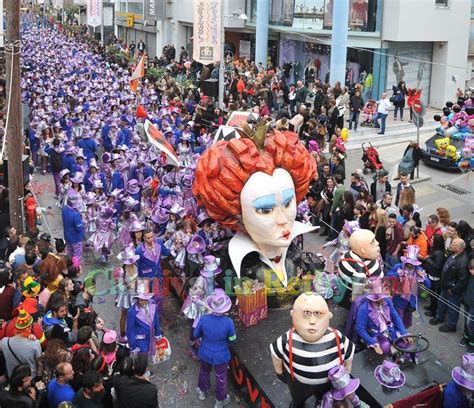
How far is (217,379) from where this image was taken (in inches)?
258

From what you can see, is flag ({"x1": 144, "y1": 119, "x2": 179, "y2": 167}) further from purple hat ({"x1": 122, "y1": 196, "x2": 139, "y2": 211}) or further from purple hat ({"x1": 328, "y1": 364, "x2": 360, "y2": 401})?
purple hat ({"x1": 328, "y1": 364, "x2": 360, "y2": 401})

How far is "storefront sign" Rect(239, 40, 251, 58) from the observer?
30.4m

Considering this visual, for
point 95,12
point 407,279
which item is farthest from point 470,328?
point 95,12

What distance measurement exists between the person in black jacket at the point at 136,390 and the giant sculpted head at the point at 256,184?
2514 mm

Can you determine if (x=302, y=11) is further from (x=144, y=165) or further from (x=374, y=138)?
(x=144, y=165)

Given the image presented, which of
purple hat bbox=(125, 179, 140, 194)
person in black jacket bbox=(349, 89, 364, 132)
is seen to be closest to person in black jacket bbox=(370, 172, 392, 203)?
purple hat bbox=(125, 179, 140, 194)

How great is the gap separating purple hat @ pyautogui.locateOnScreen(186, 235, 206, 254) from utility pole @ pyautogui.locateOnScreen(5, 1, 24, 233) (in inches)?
118

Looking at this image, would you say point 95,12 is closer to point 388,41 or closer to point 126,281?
point 388,41

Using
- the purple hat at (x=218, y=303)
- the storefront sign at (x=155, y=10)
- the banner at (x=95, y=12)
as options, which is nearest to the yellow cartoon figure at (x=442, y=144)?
the purple hat at (x=218, y=303)

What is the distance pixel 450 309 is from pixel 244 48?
24.7m

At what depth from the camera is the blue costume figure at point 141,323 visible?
6828 mm

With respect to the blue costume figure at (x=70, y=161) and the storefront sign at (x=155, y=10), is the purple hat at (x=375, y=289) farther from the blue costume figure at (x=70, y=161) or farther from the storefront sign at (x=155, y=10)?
the storefront sign at (x=155, y=10)

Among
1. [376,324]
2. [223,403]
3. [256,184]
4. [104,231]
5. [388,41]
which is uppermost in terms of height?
[388,41]

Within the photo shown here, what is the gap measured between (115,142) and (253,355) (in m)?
9.23
